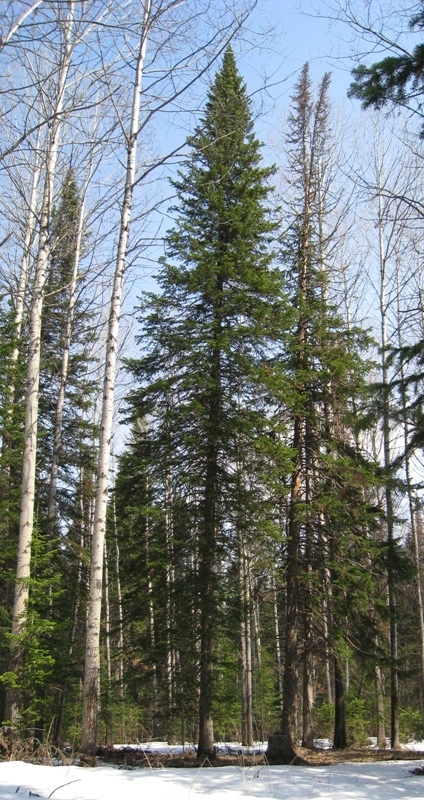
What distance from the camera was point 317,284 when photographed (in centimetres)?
1408

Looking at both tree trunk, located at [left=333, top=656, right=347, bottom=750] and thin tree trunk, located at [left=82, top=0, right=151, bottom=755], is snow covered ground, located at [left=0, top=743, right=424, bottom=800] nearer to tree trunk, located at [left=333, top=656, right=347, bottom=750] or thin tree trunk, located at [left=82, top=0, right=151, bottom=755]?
thin tree trunk, located at [left=82, top=0, right=151, bottom=755]

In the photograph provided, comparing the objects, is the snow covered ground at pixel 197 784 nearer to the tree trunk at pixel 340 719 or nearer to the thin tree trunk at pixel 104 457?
the thin tree trunk at pixel 104 457

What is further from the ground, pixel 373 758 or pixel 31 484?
pixel 31 484

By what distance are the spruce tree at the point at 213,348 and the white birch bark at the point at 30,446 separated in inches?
101

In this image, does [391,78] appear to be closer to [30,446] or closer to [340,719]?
[30,446]

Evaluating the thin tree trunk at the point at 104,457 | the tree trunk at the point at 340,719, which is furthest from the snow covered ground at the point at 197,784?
the tree trunk at the point at 340,719

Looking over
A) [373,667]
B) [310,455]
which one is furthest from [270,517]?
[373,667]

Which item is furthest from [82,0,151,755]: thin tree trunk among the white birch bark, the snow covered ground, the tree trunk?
the tree trunk

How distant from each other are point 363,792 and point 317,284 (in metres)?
10.7

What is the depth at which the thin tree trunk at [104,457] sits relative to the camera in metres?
7.38

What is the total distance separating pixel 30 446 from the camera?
30.6 ft

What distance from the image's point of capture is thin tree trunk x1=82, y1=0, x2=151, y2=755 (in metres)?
7.38

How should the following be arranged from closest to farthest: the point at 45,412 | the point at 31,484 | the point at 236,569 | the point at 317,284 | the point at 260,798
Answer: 1. the point at 260,798
2. the point at 31,484
3. the point at 236,569
4. the point at 317,284
5. the point at 45,412

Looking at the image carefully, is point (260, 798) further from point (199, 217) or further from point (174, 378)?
point (199, 217)
